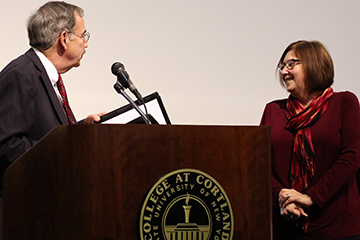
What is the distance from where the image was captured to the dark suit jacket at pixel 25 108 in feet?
5.57

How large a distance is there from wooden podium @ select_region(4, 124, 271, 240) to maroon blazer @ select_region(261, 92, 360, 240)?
737 millimetres

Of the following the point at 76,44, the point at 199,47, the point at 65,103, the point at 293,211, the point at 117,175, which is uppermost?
the point at 199,47

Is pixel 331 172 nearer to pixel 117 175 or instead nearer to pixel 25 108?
pixel 117 175

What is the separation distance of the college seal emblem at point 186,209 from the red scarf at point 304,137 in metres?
0.84

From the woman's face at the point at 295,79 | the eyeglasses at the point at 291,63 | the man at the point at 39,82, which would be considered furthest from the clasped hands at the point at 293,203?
the man at the point at 39,82

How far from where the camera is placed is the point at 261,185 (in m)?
1.45

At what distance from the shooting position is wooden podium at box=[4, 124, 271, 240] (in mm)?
1340

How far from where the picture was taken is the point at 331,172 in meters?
2.10

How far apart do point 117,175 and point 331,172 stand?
1.09 m

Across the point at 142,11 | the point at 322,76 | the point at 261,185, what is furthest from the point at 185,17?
the point at 261,185

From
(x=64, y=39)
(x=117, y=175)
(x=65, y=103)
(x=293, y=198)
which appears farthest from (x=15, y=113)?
(x=293, y=198)

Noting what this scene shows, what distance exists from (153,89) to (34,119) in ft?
4.36

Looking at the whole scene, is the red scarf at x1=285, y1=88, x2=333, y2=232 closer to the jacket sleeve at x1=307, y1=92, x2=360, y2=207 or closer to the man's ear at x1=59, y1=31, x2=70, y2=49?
the jacket sleeve at x1=307, y1=92, x2=360, y2=207

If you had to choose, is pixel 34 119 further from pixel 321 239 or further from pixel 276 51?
pixel 276 51
